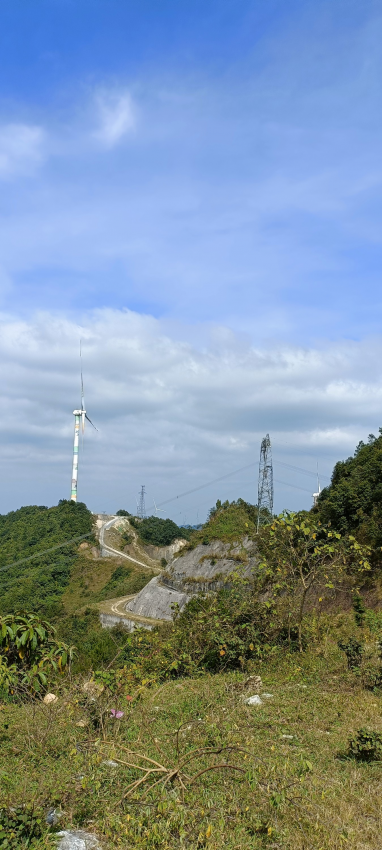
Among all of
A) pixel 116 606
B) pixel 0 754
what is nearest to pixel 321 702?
pixel 0 754

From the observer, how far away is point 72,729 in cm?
727

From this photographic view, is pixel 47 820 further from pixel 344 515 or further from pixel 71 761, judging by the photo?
pixel 344 515

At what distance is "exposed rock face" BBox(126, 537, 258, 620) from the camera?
43938mm

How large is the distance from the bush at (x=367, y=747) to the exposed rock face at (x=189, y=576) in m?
35.8

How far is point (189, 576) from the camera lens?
46.8 meters

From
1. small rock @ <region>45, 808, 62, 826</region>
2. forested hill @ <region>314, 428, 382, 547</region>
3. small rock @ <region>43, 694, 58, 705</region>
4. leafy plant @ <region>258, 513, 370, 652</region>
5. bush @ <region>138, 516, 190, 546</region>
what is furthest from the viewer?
bush @ <region>138, 516, 190, 546</region>

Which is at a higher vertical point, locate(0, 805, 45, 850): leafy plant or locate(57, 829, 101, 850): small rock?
locate(0, 805, 45, 850): leafy plant

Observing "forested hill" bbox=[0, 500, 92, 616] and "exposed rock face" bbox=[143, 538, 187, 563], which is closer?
"forested hill" bbox=[0, 500, 92, 616]

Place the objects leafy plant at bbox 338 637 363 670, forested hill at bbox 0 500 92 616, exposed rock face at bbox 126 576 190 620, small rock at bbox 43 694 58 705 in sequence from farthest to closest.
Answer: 1. forested hill at bbox 0 500 92 616
2. exposed rock face at bbox 126 576 190 620
3. leafy plant at bbox 338 637 363 670
4. small rock at bbox 43 694 58 705

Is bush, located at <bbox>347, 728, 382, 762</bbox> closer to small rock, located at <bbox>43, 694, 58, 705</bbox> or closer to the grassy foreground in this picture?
the grassy foreground

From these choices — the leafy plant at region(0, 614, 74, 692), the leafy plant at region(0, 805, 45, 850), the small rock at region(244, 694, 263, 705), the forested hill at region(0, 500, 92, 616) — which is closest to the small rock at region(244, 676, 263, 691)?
the small rock at region(244, 694, 263, 705)

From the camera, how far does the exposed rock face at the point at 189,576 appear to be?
4394 centimetres

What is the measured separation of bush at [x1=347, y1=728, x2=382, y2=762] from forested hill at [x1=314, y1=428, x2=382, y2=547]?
18.8m

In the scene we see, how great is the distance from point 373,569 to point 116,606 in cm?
3262
